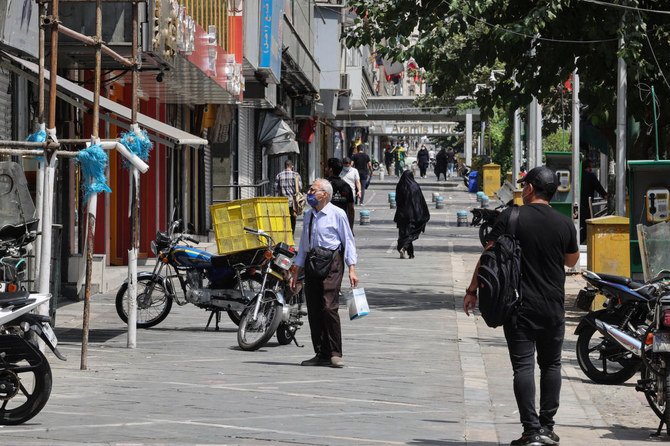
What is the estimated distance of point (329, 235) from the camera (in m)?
12.8

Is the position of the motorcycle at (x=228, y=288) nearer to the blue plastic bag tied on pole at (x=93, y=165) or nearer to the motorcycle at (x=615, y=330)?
the blue plastic bag tied on pole at (x=93, y=165)

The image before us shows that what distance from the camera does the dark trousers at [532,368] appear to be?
8.64m

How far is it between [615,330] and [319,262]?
9.18 feet

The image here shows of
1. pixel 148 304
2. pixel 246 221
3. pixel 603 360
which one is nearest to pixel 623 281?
pixel 603 360

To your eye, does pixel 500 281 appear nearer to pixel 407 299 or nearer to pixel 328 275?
pixel 328 275

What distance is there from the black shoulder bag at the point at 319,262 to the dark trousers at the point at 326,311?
0.14ft

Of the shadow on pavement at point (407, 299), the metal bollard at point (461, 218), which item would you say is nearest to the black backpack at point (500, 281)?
the shadow on pavement at point (407, 299)

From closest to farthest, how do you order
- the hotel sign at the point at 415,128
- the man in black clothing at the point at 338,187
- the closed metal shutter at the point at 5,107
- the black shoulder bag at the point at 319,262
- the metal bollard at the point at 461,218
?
the black shoulder bag at the point at 319,262 → the closed metal shutter at the point at 5,107 → the man in black clothing at the point at 338,187 → the metal bollard at the point at 461,218 → the hotel sign at the point at 415,128

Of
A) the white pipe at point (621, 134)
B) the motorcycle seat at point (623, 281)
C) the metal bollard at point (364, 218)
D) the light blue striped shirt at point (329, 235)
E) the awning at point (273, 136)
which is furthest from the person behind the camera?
the awning at point (273, 136)

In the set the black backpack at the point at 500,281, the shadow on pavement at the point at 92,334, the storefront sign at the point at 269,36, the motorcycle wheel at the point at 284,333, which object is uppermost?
the storefront sign at the point at 269,36

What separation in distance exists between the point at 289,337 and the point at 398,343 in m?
1.07

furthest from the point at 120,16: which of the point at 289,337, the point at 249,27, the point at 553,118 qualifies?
the point at 553,118

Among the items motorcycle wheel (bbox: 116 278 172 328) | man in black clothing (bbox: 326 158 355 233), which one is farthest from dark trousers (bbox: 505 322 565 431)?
man in black clothing (bbox: 326 158 355 233)

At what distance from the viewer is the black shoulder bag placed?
41.3ft
